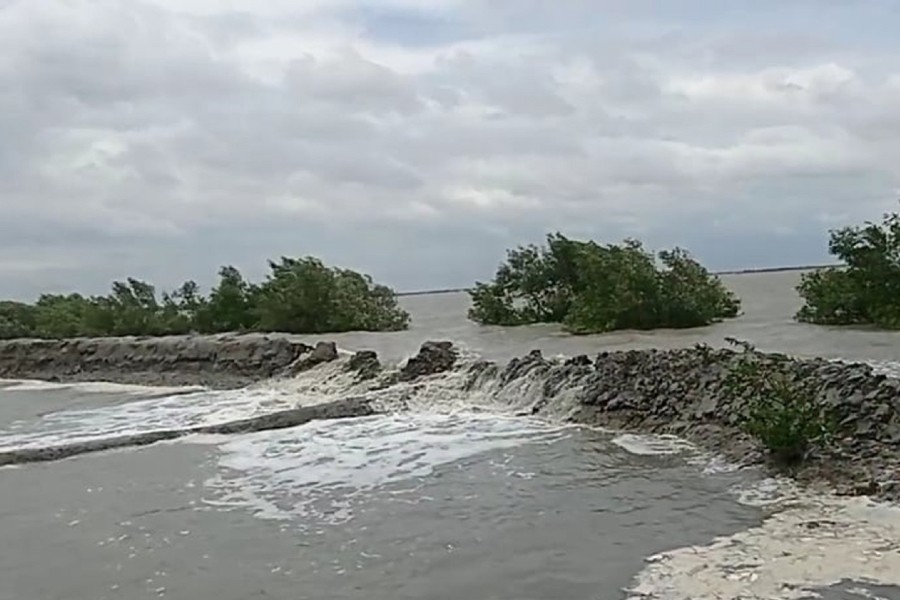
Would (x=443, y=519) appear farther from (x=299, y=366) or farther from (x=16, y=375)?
(x=16, y=375)

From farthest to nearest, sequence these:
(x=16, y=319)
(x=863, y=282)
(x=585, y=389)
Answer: (x=16, y=319) < (x=863, y=282) < (x=585, y=389)

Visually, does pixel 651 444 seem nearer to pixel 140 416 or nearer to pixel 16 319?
pixel 140 416

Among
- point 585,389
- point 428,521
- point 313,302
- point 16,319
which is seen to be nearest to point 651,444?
point 585,389

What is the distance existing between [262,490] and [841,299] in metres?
18.3

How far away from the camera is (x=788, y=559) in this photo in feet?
23.8

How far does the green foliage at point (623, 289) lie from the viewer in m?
27.3

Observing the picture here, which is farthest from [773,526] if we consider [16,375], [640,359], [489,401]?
[16,375]

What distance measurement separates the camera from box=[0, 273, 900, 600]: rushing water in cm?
728

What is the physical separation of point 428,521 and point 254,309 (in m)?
25.0

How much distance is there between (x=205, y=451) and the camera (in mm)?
13477

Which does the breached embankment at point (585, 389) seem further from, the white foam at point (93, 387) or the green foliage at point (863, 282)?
the green foliage at point (863, 282)

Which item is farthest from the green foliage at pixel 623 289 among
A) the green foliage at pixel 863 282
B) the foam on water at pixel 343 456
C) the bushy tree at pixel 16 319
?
the bushy tree at pixel 16 319

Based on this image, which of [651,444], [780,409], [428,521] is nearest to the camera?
[428,521]

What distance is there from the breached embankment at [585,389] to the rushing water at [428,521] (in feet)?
1.75
